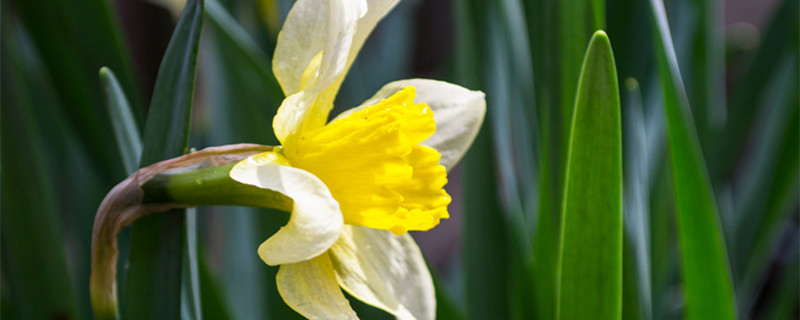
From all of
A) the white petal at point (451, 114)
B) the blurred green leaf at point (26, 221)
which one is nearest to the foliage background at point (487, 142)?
the blurred green leaf at point (26, 221)

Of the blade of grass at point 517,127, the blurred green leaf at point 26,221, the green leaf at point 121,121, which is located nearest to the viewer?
the green leaf at point 121,121

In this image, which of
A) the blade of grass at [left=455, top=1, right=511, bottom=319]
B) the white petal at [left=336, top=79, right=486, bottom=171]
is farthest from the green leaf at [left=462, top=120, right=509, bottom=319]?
the white petal at [left=336, top=79, right=486, bottom=171]

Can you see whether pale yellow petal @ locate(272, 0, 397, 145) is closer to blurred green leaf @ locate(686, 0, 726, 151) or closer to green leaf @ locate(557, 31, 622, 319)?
green leaf @ locate(557, 31, 622, 319)

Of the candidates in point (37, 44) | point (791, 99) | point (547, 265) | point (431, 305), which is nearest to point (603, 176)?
point (431, 305)

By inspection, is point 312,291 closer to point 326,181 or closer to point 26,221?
point 326,181

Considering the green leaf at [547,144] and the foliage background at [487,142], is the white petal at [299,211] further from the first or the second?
the green leaf at [547,144]

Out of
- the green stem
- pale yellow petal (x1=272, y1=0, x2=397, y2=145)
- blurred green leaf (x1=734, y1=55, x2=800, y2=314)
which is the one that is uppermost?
pale yellow petal (x1=272, y1=0, x2=397, y2=145)

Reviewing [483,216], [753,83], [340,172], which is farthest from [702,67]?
[340,172]

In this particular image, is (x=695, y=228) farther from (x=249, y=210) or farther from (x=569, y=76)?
(x=249, y=210)
